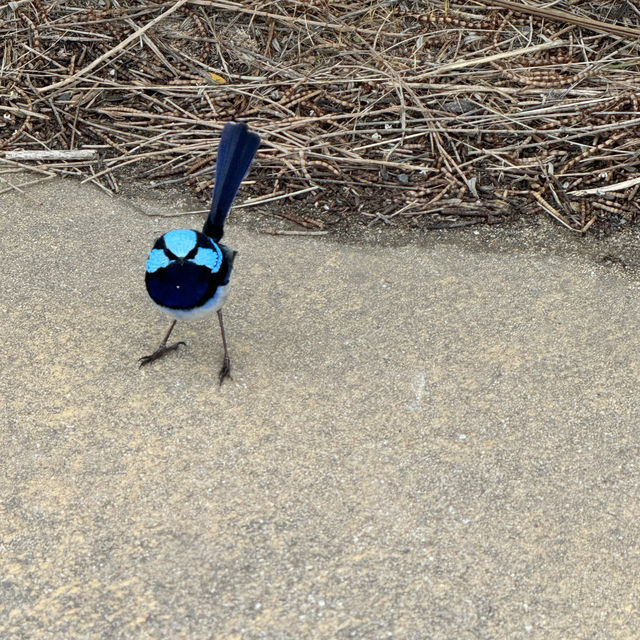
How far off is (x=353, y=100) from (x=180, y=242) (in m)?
2.33

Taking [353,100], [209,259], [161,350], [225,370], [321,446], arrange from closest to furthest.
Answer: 1. [321,446]
2. [209,259]
3. [225,370]
4. [161,350]
5. [353,100]

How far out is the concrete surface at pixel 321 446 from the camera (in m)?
2.65

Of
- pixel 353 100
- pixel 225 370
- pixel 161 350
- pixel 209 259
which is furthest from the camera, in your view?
pixel 353 100

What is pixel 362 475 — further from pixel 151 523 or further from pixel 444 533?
pixel 151 523

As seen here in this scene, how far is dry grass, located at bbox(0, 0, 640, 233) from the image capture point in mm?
4781

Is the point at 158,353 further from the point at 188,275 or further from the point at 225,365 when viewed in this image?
the point at 188,275

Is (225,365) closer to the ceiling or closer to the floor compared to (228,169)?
closer to the floor

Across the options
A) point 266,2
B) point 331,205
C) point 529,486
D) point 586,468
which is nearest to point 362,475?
point 529,486

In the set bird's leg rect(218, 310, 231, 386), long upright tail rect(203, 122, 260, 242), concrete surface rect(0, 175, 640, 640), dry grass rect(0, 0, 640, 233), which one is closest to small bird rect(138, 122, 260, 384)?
bird's leg rect(218, 310, 231, 386)

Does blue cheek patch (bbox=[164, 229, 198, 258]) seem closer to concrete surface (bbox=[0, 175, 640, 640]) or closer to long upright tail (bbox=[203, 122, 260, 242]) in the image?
long upright tail (bbox=[203, 122, 260, 242])

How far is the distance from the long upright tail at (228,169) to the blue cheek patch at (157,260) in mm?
444

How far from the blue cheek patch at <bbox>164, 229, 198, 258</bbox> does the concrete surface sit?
0.61 m

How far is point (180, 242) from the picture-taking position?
3.29 m

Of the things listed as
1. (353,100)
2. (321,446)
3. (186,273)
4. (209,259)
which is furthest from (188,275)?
(353,100)
